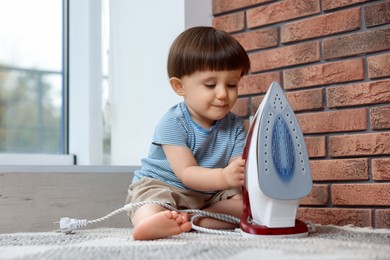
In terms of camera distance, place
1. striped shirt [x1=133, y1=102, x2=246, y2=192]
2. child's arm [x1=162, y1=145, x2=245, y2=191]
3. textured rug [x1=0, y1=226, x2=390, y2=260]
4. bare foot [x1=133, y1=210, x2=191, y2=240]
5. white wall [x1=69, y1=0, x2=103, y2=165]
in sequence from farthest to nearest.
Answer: white wall [x1=69, y1=0, x2=103, y2=165], striped shirt [x1=133, y1=102, x2=246, y2=192], child's arm [x1=162, y1=145, x2=245, y2=191], bare foot [x1=133, y1=210, x2=191, y2=240], textured rug [x1=0, y1=226, x2=390, y2=260]

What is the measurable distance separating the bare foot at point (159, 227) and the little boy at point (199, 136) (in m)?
0.14

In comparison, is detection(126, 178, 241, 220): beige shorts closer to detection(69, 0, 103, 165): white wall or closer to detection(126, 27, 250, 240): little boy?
detection(126, 27, 250, 240): little boy

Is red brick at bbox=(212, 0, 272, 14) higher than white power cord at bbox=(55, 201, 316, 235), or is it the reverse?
red brick at bbox=(212, 0, 272, 14)

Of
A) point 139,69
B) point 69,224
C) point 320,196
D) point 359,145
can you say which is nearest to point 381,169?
point 359,145

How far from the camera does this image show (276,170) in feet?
3.71

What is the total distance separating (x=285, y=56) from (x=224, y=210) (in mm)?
496

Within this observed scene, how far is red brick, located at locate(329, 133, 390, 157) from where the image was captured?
1408 mm

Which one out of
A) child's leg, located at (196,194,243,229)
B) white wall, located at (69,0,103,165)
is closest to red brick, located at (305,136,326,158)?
child's leg, located at (196,194,243,229)

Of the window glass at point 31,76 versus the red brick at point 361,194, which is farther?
the window glass at point 31,76

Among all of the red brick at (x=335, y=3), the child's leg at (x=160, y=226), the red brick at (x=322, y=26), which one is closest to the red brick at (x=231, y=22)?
the red brick at (x=322, y=26)

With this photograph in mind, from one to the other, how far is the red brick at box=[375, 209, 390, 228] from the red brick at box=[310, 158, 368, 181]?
9 cm

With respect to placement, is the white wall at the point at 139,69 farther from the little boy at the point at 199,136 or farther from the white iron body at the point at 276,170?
the white iron body at the point at 276,170

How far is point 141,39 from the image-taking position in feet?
6.33

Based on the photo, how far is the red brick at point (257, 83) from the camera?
165 cm
